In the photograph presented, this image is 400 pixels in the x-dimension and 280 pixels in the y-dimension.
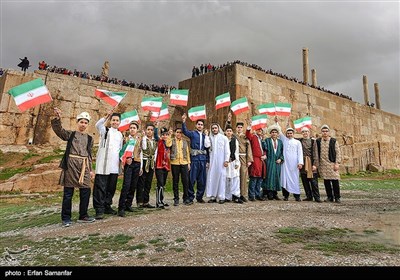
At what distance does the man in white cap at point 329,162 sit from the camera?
6.65 metres

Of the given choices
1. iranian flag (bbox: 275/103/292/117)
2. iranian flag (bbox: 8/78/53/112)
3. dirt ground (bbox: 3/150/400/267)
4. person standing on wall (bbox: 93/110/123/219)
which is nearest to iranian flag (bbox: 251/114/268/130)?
iranian flag (bbox: 275/103/292/117)

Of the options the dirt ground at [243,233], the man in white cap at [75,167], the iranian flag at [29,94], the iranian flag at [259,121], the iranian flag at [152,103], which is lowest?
the dirt ground at [243,233]

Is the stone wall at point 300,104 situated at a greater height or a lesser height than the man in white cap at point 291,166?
greater

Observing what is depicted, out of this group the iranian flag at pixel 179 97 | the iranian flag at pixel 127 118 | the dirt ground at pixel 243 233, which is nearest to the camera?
the dirt ground at pixel 243 233

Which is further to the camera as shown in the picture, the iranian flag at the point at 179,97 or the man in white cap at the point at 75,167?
the iranian flag at the point at 179,97

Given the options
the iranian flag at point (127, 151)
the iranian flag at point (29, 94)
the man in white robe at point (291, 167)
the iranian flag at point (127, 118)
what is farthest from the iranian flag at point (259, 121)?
the iranian flag at point (29, 94)

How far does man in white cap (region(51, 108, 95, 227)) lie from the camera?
473 centimetres

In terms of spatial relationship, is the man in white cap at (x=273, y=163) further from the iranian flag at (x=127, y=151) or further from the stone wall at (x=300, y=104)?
the stone wall at (x=300, y=104)

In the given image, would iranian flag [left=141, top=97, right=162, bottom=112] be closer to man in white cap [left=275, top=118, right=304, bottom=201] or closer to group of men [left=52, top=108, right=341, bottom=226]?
group of men [left=52, top=108, right=341, bottom=226]

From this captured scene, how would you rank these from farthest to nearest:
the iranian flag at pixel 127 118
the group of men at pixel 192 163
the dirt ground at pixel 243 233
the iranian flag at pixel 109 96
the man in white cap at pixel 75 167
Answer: the iranian flag at pixel 127 118 < the iranian flag at pixel 109 96 < the group of men at pixel 192 163 < the man in white cap at pixel 75 167 < the dirt ground at pixel 243 233

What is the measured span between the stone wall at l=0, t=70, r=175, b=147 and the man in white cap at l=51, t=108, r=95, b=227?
13.0 metres

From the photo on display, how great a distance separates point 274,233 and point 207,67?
15.9 m

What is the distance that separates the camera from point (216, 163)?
6.98 metres

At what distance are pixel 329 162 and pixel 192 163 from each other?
3.21m
